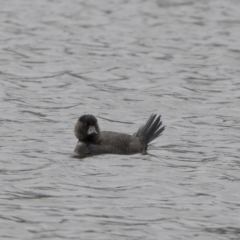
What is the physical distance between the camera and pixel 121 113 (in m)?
14.3

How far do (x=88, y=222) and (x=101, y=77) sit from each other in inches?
327

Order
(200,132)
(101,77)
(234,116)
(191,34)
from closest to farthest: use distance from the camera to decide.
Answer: (200,132)
(234,116)
(101,77)
(191,34)

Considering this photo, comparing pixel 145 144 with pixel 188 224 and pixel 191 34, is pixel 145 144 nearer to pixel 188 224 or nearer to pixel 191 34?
pixel 188 224

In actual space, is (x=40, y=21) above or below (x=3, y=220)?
above

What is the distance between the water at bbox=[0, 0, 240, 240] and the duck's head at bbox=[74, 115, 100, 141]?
26cm

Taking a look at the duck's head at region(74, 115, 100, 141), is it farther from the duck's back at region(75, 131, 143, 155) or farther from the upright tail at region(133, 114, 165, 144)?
the upright tail at region(133, 114, 165, 144)

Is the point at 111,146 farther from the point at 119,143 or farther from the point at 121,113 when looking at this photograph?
the point at 121,113

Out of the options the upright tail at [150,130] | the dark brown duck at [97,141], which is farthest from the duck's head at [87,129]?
the upright tail at [150,130]

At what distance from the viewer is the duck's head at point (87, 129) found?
1141cm

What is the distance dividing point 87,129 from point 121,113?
2.88 metres

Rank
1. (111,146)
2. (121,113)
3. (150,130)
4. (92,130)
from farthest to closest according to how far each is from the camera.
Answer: (121,113)
(150,130)
(111,146)
(92,130)

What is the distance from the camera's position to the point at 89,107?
14648 millimetres

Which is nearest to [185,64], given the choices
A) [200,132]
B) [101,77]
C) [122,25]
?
[101,77]

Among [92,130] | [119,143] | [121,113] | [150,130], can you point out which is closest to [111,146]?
[119,143]
